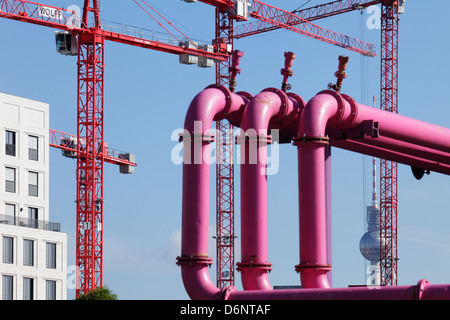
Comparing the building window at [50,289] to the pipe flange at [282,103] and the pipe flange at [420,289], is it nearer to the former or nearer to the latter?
the pipe flange at [282,103]

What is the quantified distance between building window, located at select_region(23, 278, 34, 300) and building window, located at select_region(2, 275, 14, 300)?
1.35 metres

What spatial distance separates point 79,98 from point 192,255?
55249mm

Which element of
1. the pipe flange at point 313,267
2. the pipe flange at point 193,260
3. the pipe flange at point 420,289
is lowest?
the pipe flange at point 420,289

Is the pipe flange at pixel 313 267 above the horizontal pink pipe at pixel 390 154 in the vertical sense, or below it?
below

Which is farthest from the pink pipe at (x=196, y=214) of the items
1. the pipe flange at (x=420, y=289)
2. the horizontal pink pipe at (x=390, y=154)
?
the pipe flange at (x=420, y=289)

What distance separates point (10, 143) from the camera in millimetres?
85125

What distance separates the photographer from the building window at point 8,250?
80062mm

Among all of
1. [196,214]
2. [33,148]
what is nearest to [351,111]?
[196,214]

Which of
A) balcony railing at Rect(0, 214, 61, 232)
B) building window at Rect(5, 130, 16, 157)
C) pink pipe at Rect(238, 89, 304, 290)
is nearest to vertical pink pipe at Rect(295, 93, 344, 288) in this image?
pink pipe at Rect(238, 89, 304, 290)

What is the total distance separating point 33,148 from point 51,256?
832 cm

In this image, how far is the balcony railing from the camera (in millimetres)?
83625

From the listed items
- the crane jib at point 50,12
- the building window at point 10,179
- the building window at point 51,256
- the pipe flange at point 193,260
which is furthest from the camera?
the crane jib at point 50,12

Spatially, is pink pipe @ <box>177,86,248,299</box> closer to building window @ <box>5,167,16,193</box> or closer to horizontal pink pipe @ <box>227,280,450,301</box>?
horizontal pink pipe @ <box>227,280,450,301</box>

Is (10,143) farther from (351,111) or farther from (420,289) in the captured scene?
(420,289)
